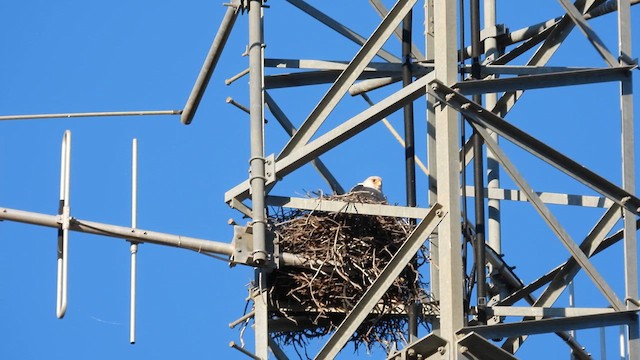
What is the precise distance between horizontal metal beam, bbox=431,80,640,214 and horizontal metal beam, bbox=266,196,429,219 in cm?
69

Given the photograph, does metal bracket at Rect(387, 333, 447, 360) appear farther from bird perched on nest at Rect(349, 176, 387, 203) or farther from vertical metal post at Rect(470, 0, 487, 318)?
bird perched on nest at Rect(349, 176, 387, 203)

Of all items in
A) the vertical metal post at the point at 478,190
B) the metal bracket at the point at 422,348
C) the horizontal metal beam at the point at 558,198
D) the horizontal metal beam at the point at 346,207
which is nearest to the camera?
the metal bracket at the point at 422,348

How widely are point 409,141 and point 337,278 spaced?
1.19 m

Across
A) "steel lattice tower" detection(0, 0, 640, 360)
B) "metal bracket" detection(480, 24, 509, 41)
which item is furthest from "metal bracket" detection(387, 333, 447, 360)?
"metal bracket" detection(480, 24, 509, 41)

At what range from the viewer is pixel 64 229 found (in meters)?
12.6

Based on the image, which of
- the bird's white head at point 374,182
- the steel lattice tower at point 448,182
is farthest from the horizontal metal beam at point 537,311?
the bird's white head at point 374,182

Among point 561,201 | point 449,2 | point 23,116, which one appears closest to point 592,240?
point 561,201

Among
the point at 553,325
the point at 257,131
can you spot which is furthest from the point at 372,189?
the point at 553,325

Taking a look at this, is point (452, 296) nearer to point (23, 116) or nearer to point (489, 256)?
point (489, 256)

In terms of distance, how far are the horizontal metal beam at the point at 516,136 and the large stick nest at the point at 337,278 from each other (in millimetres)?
1368

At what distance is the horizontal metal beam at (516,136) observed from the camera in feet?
42.4

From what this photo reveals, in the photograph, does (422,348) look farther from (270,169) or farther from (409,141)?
(409,141)

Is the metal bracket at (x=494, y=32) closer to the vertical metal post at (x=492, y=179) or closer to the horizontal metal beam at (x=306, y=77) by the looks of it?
the vertical metal post at (x=492, y=179)

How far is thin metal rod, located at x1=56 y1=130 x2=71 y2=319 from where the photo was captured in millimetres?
12203
